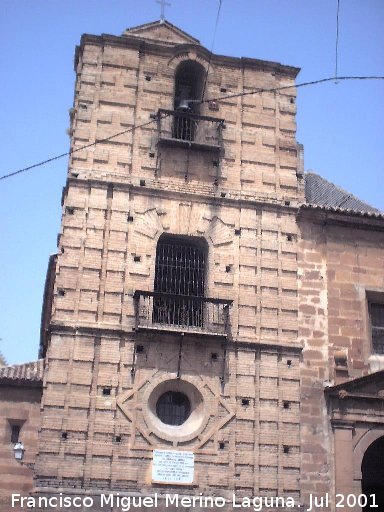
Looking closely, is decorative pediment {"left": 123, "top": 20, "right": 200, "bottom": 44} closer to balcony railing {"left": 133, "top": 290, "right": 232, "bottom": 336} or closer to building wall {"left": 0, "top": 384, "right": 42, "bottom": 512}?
balcony railing {"left": 133, "top": 290, "right": 232, "bottom": 336}

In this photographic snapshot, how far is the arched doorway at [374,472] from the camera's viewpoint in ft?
54.3

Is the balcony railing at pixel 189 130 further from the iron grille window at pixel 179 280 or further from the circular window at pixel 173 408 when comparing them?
the circular window at pixel 173 408

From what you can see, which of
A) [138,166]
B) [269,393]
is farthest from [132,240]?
[269,393]

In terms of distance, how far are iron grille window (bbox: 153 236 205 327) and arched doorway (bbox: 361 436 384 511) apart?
5068 millimetres

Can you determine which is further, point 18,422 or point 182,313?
point 182,313

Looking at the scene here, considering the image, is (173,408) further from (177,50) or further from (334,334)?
(177,50)

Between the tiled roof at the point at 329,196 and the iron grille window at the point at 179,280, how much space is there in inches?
167

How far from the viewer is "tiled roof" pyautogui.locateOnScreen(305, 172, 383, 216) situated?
19641 mm

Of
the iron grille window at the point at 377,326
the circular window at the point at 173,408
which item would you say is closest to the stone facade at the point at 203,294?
the circular window at the point at 173,408

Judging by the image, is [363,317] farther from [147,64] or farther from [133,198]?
[147,64]

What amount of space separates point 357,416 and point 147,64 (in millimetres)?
9836

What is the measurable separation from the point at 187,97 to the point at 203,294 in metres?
5.65

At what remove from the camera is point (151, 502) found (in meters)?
14.1

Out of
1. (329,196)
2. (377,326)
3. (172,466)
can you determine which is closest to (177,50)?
(329,196)
